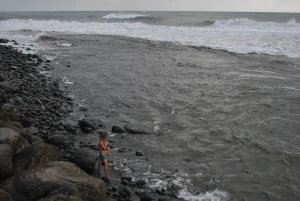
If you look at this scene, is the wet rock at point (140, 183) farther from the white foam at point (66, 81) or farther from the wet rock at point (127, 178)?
the white foam at point (66, 81)

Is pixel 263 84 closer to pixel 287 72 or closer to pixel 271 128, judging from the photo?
pixel 287 72

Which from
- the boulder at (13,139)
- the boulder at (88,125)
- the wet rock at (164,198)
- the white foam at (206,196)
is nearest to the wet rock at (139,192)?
the wet rock at (164,198)

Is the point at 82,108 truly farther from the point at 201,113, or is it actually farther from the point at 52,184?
the point at 52,184

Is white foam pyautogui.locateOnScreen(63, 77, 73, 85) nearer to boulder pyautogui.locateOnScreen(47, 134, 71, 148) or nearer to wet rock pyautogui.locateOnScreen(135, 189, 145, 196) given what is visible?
boulder pyautogui.locateOnScreen(47, 134, 71, 148)

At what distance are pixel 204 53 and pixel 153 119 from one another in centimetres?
1520

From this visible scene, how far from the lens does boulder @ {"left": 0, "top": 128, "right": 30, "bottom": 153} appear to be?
6215 millimetres

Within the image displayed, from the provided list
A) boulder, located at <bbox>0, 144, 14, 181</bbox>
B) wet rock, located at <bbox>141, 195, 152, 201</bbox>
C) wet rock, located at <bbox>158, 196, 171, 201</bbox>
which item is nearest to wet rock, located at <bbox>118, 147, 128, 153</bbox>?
wet rock, located at <bbox>141, 195, 152, 201</bbox>

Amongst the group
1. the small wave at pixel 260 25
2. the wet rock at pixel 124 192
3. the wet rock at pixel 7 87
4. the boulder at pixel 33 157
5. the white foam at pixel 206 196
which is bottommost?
the white foam at pixel 206 196

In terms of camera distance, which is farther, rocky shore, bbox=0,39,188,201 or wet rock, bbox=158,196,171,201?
wet rock, bbox=158,196,171,201

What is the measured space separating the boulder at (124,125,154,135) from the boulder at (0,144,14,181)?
445 centimetres

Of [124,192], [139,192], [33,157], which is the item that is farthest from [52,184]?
[139,192]

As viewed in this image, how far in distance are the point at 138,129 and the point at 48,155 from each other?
A: 3971 mm

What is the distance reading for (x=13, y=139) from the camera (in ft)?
20.9

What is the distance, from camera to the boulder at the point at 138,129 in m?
9.56
